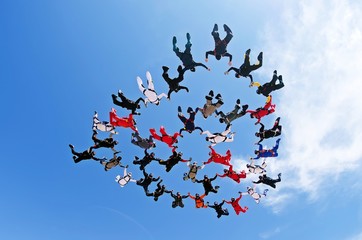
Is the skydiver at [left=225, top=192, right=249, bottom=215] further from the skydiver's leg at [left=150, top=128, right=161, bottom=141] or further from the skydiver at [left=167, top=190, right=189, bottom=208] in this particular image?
the skydiver's leg at [left=150, top=128, right=161, bottom=141]

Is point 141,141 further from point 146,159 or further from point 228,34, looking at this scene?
point 228,34

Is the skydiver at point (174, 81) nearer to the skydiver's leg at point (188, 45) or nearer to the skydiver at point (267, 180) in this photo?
the skydiver's leg at point (188, 45)

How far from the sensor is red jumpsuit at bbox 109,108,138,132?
12.6 metres

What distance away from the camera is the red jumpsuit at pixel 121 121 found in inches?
494

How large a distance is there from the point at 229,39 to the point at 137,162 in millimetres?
5351

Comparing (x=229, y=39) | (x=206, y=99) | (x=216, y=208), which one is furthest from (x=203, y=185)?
(x=229, y=39)

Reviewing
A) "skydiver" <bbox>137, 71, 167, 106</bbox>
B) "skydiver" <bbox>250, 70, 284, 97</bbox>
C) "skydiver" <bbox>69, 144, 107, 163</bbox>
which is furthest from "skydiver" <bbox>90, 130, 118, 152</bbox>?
"skydiver" <bbox>250, 70, 284, 97</bbox>

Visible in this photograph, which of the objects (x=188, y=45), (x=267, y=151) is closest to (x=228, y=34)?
(x=188, y=45)

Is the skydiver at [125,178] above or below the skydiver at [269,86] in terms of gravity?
below

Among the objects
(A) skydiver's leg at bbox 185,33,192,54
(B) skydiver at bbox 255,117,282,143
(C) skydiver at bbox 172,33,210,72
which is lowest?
(B) skydiver at bbox 255,117,282,143

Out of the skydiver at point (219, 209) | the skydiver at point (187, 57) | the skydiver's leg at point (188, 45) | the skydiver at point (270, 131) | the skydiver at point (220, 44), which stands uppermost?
the skydiver at point (220, 44)

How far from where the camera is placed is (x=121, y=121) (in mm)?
12648

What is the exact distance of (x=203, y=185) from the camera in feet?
46.6

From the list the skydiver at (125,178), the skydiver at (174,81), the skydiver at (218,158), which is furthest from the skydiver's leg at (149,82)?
the skydiver at (125,178)
